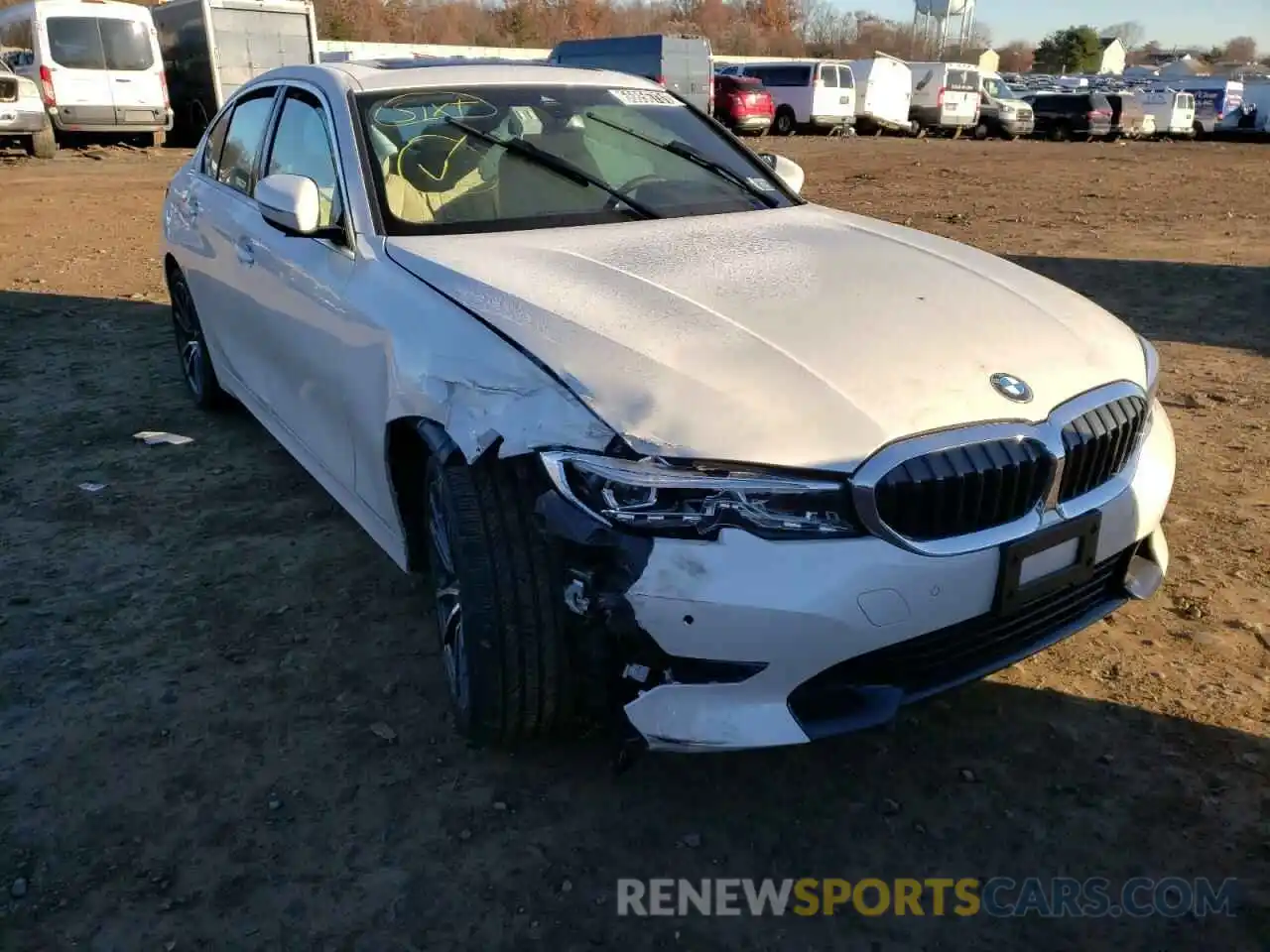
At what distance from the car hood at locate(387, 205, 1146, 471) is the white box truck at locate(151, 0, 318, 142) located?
17865 mm

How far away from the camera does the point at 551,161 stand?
3484 mm

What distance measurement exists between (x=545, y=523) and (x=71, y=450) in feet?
11.3

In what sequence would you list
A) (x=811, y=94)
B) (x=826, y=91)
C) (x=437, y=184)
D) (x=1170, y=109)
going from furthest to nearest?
1. (x=1170, y=109)
2. (x=826, y=91)
3. (x=811, y=94)
4. (x=437, y=184)

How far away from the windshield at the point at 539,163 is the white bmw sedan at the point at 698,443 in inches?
0.7

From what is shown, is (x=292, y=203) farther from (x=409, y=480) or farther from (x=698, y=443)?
(x=698, y=443)

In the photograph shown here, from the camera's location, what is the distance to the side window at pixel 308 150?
10.8 feet

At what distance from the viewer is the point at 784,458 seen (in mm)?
2111

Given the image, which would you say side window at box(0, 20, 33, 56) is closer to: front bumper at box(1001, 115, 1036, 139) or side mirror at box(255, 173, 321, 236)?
side mirror at box(255, 173, 321, 236)

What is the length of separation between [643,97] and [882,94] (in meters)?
27.1

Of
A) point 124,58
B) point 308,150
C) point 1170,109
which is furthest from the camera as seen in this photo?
point 1170,109

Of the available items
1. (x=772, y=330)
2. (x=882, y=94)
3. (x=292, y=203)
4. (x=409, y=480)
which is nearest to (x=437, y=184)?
(x=292, y=203)

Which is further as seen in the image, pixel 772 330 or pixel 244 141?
pixel 244 141

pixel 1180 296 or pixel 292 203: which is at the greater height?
pixel 292 203

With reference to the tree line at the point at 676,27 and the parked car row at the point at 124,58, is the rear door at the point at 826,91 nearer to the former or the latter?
the parked car row at the point at 124,58
